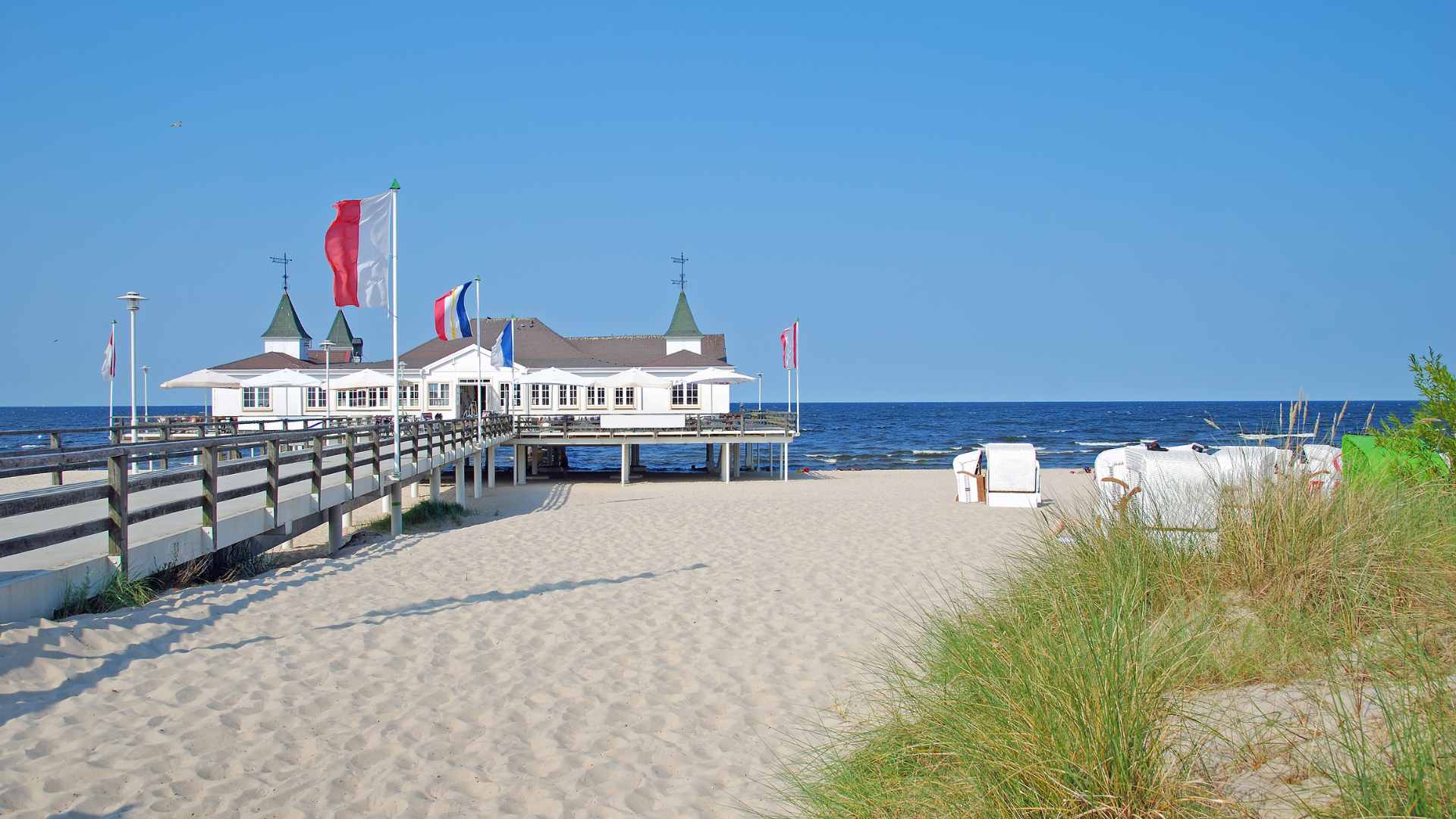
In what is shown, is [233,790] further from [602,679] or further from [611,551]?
[611,551]

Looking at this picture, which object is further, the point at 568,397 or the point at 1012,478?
the point at 568,397

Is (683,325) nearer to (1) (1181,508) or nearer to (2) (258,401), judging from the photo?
(2) (258,401)

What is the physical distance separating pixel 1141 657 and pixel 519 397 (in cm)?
3438

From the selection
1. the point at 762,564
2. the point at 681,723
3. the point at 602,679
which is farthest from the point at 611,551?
the point at 681,723

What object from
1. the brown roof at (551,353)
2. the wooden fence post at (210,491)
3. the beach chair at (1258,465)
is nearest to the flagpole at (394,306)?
the wooden fence post at (210,491)

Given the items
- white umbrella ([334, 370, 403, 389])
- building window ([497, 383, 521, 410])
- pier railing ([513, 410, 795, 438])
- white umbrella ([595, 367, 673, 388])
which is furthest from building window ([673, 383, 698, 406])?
white umbrella ([334, 370, 403, 389])

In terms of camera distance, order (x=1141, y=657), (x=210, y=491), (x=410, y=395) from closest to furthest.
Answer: (x=1141, y=657) → (x=210, y=491) → (x=410, y=395)

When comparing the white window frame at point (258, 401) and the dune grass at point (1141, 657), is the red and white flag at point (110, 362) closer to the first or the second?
the white window frame at point (258, 401)

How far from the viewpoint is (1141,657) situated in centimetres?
364

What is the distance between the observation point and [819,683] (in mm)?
6801

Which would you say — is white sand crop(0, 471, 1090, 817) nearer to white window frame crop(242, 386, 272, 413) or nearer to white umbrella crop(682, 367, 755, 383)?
white umbrella crop(682, 367, 755, 383)

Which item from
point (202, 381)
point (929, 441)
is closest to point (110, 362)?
point (202, 381)

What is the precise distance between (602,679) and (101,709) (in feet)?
9.67

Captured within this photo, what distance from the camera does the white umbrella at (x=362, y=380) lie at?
30.8m
